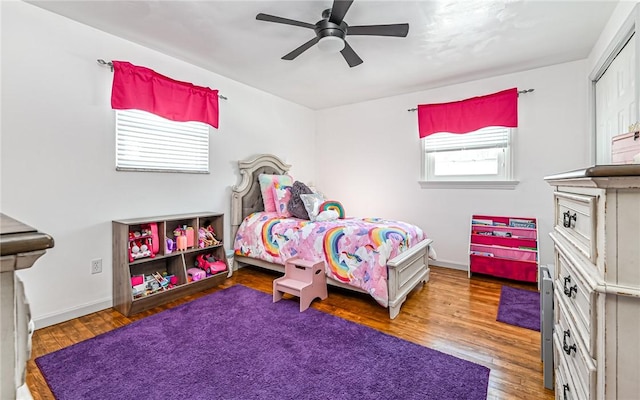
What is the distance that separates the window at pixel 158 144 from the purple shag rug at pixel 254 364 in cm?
150

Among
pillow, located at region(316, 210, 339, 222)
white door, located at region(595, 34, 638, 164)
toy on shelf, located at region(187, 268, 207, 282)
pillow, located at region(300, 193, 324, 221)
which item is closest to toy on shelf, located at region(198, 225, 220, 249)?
toy on shelf, located at region(187, 268, 207, 282)

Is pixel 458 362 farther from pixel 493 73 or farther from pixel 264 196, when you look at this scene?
pixel 493 73

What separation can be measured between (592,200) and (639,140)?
71 centimetres

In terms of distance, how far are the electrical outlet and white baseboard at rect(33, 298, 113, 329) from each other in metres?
0.27

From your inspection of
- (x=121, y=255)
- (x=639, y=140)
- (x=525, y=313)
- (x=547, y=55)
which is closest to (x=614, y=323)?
(x=639, y=140)

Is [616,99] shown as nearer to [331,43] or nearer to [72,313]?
[331,43]

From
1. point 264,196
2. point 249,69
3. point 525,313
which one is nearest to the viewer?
point 525,313

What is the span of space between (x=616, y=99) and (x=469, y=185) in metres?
1.58

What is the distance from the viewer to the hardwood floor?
168cm

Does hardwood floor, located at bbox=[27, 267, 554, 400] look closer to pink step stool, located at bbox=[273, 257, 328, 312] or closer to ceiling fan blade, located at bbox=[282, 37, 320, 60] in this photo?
pink step stool, located at bbox=[273, 257, 328, 312]

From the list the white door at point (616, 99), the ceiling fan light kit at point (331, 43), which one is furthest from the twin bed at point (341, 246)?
the white door at point (616, 99)

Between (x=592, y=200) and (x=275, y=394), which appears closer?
(x=592, y=200)

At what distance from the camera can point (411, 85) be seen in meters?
3.88

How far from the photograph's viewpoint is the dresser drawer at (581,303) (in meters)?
0.75
